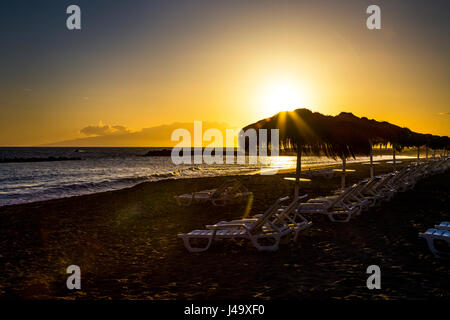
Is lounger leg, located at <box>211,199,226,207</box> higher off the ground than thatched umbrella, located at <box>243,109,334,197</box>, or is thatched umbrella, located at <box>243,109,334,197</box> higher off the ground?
thatched umbrella, located at <box>243,109,334,197</box>

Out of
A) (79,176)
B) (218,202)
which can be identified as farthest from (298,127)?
(79,176)

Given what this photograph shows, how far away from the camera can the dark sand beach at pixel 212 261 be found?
15.1 feet

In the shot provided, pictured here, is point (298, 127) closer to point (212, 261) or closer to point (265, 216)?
point (265, 216)

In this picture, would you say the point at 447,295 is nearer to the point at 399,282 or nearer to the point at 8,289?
the point at 399,282

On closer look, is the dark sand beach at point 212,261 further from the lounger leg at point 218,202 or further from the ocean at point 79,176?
the ocean at point 79,176

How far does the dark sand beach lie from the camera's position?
462 centimetres

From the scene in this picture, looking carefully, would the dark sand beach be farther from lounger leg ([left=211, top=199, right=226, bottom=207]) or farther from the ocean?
the ocean

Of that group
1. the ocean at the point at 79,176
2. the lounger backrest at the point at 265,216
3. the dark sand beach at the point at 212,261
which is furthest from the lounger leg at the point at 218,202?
the lounger backrest at the point at 265,216

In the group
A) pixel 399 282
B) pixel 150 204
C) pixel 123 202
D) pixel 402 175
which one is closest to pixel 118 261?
pixel 399 282

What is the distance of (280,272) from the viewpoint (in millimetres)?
5254

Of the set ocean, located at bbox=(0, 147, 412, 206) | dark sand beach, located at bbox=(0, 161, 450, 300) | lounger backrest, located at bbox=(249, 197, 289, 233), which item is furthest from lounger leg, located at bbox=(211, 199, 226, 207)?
lounger backrest, located at bbox=(249, 197, 289, 233)

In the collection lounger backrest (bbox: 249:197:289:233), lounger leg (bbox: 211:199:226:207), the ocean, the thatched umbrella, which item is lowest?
the ocean

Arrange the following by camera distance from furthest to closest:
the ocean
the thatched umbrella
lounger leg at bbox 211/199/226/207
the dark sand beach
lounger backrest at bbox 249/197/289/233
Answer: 1. the ocean
2. lounger leg at bbox 211/199/226/207
3. the thatched umbrella
4. lounger backrest at bbox 249/197/289/233
5. the dark sand beach

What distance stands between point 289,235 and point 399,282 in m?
2.51
